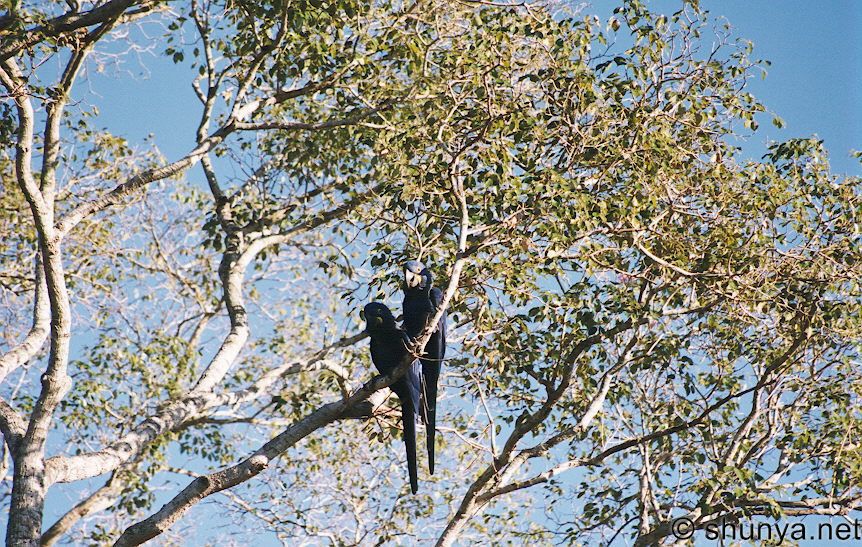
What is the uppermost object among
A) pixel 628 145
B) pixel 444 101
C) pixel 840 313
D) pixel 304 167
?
pixel 304 167

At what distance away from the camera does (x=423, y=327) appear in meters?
6.07

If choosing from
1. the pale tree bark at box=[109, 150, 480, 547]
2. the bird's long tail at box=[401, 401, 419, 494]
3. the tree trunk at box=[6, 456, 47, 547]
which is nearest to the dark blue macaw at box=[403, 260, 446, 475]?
the bird's long tail at box=[401, 401, 419, 494]

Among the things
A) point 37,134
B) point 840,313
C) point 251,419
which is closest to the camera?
point 840,313

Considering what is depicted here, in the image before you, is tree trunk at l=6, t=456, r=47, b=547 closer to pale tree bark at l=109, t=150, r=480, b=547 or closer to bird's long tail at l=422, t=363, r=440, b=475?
pale tree bark at l=109, t=150, r=480, b=547

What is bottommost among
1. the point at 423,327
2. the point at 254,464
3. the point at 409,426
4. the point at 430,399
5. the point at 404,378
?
the point at 254,464

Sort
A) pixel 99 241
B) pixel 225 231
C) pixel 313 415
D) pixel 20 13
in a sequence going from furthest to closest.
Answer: pixel 99 241 → pixel 225 231 → pixel 20 13 → pixel 313 415

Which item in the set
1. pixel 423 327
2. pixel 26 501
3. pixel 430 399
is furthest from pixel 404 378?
pixel 26 501

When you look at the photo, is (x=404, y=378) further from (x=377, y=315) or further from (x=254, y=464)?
(x=254, y=464)

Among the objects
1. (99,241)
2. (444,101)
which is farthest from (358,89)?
(99,241)

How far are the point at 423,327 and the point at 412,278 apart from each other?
439 millimetres

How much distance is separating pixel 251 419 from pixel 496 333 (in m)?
4.22

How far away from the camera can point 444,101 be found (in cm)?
744

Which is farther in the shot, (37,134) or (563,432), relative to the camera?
(37,134)

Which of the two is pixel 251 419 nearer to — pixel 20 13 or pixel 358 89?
pixel 358 89
